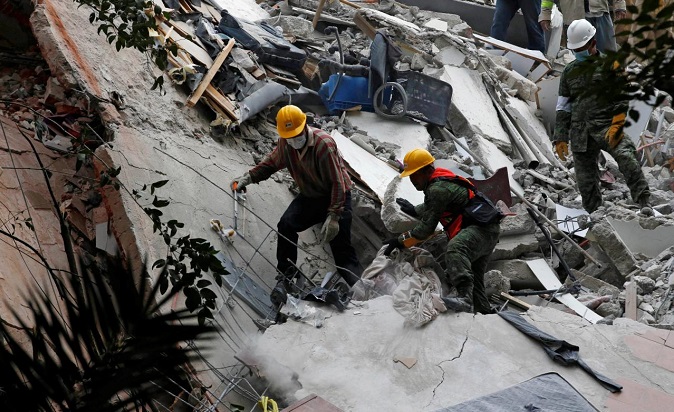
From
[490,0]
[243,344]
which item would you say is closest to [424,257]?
[243,344]

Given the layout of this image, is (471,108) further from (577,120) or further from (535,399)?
(535,399)

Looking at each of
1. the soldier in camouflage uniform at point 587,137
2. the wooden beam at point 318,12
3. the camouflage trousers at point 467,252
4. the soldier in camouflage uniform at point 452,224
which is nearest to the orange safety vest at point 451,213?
the soldier in camouflage uniform at point 452,224

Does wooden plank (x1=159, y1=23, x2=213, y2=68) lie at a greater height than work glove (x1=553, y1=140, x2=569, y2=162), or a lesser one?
greater

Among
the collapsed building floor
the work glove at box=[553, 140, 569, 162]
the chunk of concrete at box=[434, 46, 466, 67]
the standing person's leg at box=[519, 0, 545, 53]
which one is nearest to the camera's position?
the collapsed building floor

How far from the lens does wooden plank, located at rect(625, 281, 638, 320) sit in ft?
21.0

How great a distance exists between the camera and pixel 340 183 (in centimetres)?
646

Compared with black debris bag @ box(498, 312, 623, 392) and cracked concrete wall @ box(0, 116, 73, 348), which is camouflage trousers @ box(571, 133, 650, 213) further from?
cracked concrete wall @ box(0, 116, 73, 348)

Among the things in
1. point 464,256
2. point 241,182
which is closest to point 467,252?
point 464,256

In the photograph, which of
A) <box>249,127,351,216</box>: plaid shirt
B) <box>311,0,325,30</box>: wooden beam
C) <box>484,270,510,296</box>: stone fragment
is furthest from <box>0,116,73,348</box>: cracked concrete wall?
<box>311,0,325,30</box>: wooden beam

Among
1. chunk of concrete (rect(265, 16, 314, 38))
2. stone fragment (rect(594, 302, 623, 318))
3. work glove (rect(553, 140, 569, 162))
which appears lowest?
stone fragment (rect(594, 302, 623, 318))

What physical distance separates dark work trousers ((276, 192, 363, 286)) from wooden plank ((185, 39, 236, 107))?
1.69m

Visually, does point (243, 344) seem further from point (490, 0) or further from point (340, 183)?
point (490, 0)

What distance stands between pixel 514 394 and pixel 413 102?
17.8 ft

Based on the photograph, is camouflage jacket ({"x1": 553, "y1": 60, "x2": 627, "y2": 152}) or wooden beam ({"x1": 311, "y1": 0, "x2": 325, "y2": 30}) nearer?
camouflage jacket ({"x1": 553, "y1": 60, "x2": 627, "y2": 152})
